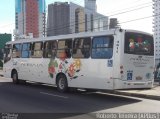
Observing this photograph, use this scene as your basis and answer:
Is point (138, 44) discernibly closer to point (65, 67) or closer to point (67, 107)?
point (65, 67)

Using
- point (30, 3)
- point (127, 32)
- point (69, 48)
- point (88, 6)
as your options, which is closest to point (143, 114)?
point (127, 32)

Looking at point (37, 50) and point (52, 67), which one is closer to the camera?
point (52, 67)

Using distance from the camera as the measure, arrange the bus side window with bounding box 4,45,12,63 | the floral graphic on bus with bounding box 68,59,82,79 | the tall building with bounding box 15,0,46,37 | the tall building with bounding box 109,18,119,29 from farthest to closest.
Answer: the tall building with bounding box 15,0,46,37
the tall building with bounding box 109,18,119,29
the bus side window with bounding box 4,45,12,63
the floral graphic on bus with bounding box 68,59,82,79

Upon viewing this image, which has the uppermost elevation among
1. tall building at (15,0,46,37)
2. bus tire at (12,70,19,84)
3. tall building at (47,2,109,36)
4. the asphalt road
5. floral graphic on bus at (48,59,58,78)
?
tall building at (15,0,46,37)

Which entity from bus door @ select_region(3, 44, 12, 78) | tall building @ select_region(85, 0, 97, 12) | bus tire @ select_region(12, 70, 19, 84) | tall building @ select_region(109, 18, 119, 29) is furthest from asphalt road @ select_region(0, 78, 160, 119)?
tall building @ select_region(85, 0, 97, 12)

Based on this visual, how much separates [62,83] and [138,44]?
195 inches

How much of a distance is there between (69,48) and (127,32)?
4.06 m

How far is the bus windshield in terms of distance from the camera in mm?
16219

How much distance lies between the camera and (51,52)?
2080 cm

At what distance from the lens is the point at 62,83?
19.7 m

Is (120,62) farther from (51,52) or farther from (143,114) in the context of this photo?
(51,52)

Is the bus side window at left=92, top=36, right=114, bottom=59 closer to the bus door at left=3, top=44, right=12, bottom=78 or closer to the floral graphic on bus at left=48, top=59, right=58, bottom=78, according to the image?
the floral graphic on bus at left=48, top=59, right=58, bottom=78

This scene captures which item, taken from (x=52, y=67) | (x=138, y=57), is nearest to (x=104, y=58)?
(x=138, y=57)

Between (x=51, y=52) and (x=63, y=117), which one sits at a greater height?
(x=51, y=52)
